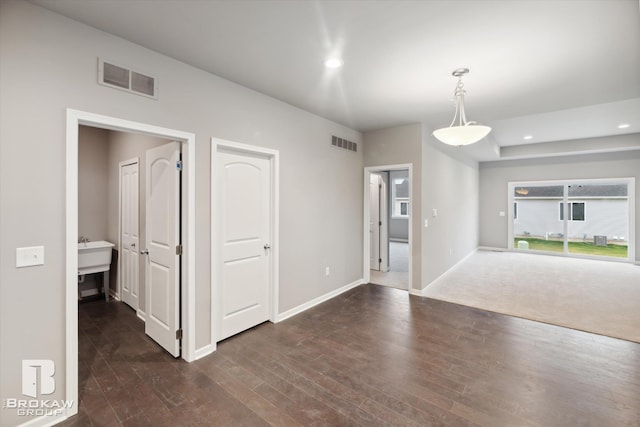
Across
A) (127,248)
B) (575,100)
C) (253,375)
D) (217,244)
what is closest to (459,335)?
(253,375)

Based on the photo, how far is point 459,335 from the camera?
125 inches

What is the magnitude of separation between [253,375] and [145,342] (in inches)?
55.1

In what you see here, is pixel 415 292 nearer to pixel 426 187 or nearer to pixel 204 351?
pixel 426 187

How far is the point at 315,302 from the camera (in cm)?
413

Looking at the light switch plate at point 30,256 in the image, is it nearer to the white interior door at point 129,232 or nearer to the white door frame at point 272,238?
the white door frame at point 272,238

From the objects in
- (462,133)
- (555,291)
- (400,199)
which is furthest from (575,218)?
(462,133)

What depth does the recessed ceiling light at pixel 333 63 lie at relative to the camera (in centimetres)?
259

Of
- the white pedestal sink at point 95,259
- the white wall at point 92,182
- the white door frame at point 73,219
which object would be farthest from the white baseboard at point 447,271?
the white wall at point 92,182

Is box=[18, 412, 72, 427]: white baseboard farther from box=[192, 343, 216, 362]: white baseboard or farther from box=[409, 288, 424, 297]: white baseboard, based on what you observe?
box=[409, 288, 424, 297]: white baseboard

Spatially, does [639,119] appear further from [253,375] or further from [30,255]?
[30,255]

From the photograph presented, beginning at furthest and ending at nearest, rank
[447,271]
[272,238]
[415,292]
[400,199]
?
[400,199] → [447,271] → [415,292] → [272,238]

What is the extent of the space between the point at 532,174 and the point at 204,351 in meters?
9.51

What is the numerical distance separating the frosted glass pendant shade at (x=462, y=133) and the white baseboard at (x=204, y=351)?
308cm

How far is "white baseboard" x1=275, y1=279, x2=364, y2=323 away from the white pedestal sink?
2.74m
